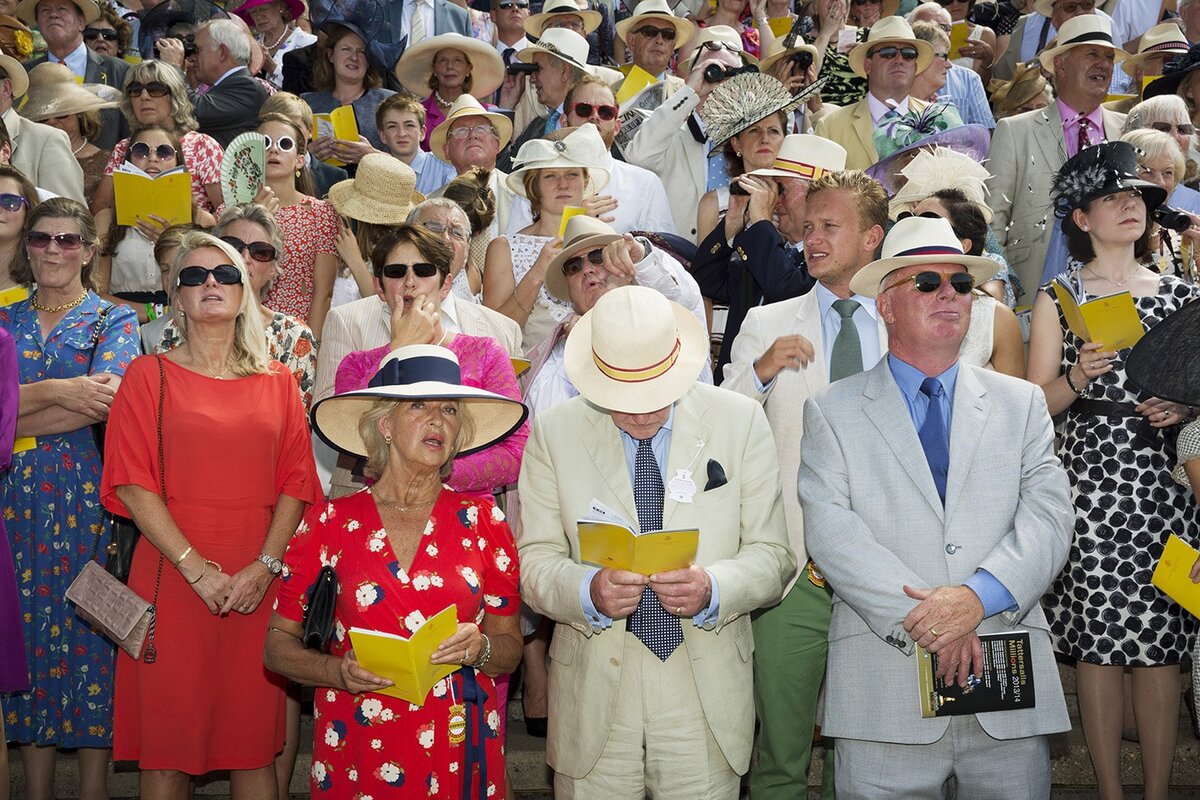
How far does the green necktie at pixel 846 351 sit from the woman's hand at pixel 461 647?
174cm

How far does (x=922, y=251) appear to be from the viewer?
173 inches

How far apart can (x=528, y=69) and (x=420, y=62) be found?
0.76m

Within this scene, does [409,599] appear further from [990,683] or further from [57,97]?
[57,97]

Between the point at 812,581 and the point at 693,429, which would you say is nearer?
the point at 693,429

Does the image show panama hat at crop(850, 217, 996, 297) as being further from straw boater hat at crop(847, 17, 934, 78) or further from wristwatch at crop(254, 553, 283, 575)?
straw boater hat at crop(847, 17, 934, 78)

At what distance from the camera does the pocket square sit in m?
4.16

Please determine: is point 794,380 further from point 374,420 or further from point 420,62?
point 420,62

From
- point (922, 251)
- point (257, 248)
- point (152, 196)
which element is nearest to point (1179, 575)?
point (922, 251)

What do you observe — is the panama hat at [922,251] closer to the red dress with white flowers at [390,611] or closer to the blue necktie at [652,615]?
the blue necktie at [652,615]

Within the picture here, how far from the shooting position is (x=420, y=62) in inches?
371

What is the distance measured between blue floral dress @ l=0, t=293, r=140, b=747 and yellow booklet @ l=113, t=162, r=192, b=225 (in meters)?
1.31

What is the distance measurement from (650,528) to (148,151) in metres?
4.34

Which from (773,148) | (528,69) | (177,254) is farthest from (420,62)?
(177,254)

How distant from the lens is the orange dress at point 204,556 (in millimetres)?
4875
